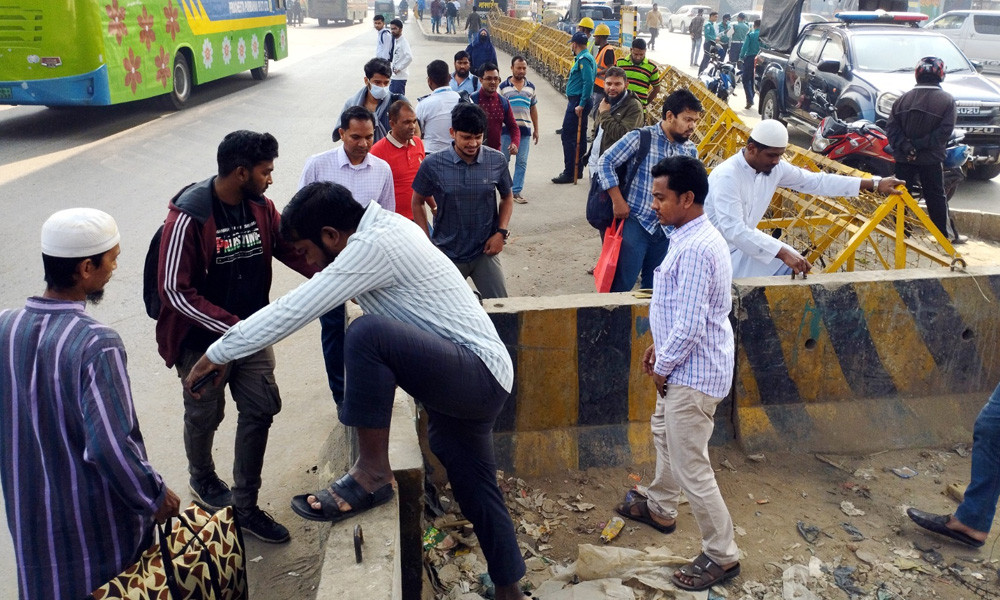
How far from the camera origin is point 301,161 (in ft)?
39.6

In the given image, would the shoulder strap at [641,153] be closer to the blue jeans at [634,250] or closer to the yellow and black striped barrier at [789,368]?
the blue jeans at [634,250]

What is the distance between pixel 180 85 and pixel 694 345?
1586 cm

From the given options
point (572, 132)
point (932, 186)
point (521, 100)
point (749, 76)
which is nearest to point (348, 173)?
point (521, 100)

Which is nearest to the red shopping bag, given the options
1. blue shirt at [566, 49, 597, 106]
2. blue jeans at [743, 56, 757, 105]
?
blue shirt at [566, 49, 597, 106]

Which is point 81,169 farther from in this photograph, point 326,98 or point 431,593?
point 431,593

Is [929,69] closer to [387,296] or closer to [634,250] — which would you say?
[634,250]

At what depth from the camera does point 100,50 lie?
42.1ft

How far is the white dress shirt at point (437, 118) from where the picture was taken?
25.6 feet

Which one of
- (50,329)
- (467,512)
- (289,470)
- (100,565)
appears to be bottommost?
(289,470)

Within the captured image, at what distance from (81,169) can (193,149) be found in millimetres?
1978

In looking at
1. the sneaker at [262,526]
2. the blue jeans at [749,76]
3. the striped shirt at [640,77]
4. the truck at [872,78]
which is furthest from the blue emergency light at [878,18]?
the sneaker at [262,526]

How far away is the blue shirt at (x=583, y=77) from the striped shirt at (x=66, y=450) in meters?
9.32

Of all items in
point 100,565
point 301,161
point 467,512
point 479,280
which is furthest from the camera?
point 301,161

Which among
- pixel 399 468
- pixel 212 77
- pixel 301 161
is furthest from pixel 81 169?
pixel 399 468
